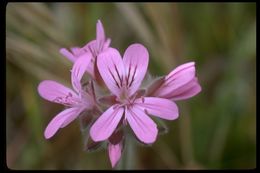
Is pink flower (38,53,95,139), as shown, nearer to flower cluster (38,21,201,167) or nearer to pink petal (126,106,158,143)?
flower cluster (38,21,201,167)

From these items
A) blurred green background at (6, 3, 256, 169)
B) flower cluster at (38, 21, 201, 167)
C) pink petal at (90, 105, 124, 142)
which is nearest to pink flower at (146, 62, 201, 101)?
flower cluster at (38, 21, 201, 167)

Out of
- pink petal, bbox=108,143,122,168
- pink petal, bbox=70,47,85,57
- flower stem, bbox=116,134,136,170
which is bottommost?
flower stem, bbox=116,134,136,170

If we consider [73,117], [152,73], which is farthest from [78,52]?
[152,73]

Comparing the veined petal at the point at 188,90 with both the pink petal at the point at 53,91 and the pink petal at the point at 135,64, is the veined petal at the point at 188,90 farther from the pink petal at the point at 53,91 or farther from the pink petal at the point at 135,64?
the pink petal at the point at 53,91

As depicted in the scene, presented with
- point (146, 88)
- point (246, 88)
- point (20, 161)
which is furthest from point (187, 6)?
point (146, 88)

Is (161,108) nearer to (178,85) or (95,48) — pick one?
(178,85)

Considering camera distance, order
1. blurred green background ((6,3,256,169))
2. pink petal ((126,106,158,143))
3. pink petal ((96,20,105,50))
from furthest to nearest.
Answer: blurred green background ((6,3,256,169)), pink petal ((96,20,105,50)), pink petal ((126,106,158,143))
